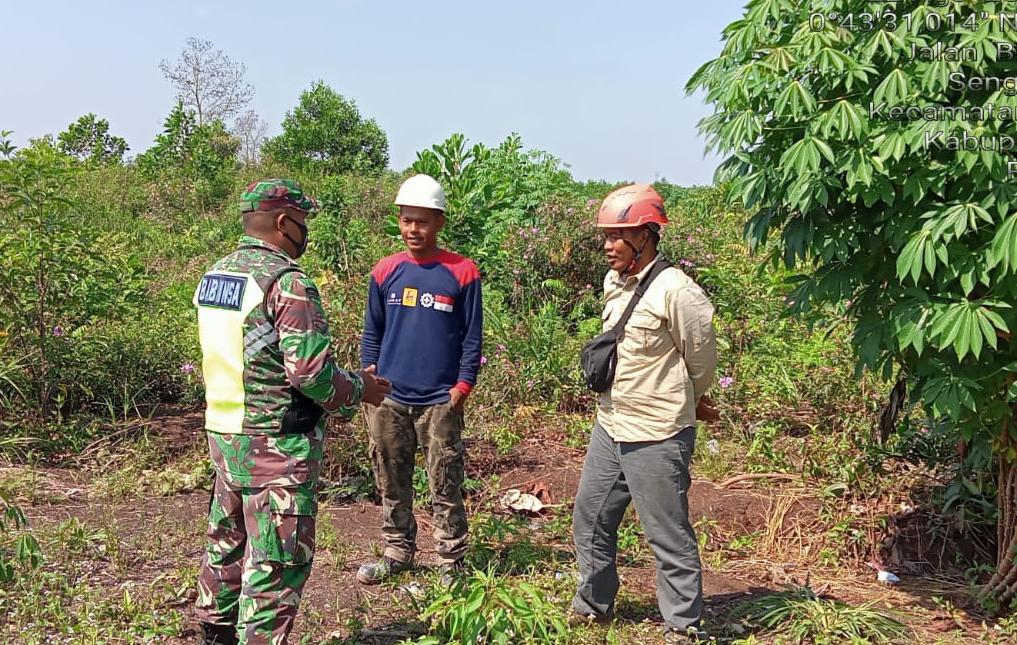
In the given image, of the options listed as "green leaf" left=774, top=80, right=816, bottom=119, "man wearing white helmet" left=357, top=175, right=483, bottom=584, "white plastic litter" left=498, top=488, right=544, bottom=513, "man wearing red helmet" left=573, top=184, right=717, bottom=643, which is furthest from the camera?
"white plastic litter" left=498, top=488, right=544, bottom=513

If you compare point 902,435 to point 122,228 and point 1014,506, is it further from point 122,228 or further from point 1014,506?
point 122,228

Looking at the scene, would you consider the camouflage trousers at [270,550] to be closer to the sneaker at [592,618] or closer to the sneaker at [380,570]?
the sneaker at [380,570]

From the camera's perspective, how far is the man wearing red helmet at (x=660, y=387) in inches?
125

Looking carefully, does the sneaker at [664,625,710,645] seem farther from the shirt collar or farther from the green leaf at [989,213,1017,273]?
the shirt collar

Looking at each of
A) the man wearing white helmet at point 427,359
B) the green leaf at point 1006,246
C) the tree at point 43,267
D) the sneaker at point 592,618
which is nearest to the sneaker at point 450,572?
the man wearing white helmet at point 427,359

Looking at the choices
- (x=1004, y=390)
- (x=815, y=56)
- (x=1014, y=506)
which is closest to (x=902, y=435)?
(x=1014, y=506)

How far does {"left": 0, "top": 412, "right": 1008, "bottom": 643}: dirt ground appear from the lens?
3.70 metres

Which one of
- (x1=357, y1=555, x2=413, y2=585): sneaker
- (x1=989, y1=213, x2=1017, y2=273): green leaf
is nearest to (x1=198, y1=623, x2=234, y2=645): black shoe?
(x1=357, y1=555, x2=413, y2=585): sneaker

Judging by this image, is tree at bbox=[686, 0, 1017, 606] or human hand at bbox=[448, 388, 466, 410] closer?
tree at bbox=[686, 0, 1017, 606]

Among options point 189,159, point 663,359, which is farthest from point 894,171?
point 189,159

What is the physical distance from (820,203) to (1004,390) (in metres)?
1.11

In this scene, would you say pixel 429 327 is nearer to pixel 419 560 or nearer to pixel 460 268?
pixel 460 268

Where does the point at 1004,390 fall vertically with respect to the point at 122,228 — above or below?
below

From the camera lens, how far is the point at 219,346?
9.16 ft
